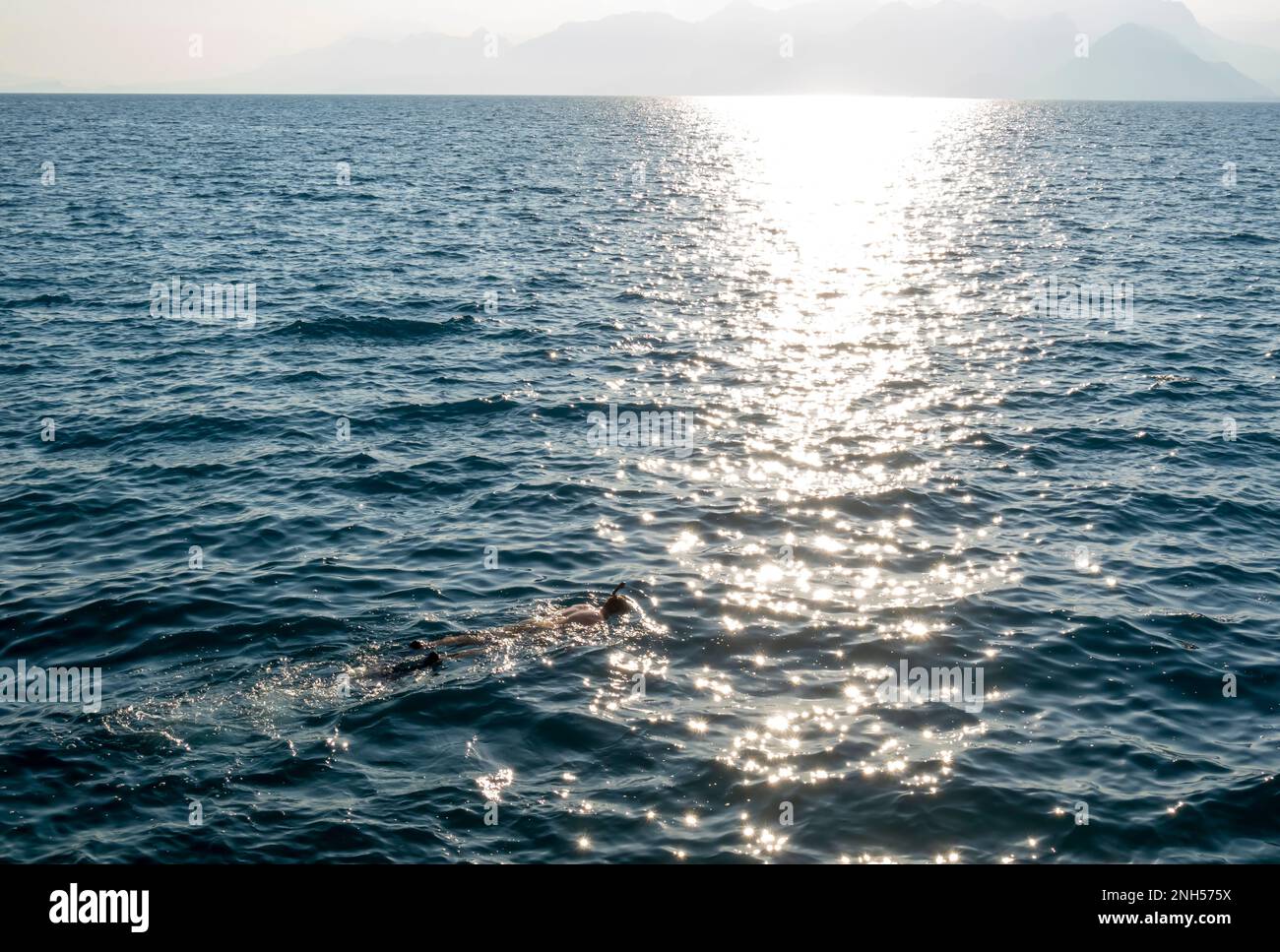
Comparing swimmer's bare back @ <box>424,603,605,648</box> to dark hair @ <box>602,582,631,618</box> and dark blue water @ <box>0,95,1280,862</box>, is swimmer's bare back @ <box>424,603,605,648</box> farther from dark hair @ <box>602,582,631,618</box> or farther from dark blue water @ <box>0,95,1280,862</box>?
dark blue water @ <box>0,95,1280,862</box>

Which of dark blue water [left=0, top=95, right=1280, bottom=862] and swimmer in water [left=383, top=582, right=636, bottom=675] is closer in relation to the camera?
dark blue water [left=0, top=95, right=1280, bottom=862]

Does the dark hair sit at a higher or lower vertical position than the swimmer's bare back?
higher

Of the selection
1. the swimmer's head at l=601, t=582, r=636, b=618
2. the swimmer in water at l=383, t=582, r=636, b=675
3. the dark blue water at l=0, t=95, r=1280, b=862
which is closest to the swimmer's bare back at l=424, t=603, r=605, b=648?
the swimmer in water at l=383, t=582, r=636, b=675

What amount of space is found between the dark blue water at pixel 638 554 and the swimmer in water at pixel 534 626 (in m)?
0.36

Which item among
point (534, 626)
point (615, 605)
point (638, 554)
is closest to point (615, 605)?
point (615, 605)

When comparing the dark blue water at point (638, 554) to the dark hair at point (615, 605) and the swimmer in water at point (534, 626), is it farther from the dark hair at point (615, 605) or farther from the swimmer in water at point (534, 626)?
the dark hair at point (615, 605)

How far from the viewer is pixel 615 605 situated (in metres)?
21.1

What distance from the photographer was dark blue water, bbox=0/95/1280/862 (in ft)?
50.4

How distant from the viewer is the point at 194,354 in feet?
126

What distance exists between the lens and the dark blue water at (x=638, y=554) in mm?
15359

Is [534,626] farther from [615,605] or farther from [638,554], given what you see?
[638,554]

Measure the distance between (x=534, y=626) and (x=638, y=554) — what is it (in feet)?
13.3

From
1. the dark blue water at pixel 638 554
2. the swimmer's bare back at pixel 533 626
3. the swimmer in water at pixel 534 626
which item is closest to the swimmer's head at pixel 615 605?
the swimmer in water at pixel 534 626
